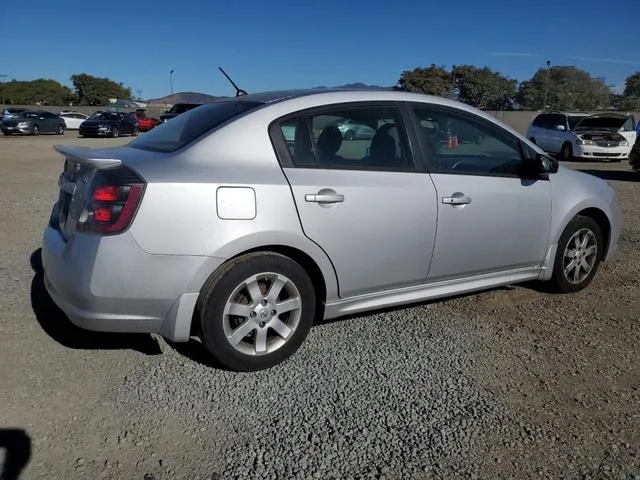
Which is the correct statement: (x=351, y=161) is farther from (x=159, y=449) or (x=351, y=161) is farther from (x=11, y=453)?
(x=11, y=453)

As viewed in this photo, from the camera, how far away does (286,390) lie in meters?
3.16

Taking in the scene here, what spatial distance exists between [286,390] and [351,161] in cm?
144

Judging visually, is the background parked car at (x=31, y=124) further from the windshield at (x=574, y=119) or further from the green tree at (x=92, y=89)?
the green tree at (x=92, y=89)

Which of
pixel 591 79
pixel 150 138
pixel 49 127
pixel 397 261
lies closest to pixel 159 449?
pixel 397 261

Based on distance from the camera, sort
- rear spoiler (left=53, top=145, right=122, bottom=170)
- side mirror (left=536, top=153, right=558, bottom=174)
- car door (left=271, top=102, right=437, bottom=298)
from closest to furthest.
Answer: rear spoiler (left=53, top=145, right=122, bottom=170) → car door (left=271, top=102, right=437, bottom=298) → side mirror (left=536, top=153, right=558, bottom=174)

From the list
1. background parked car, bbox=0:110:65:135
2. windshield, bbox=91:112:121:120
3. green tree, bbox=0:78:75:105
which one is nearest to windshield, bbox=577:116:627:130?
windshield, bbox=91:112:121:120

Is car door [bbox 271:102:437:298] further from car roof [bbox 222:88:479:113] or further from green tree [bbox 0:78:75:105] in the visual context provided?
green tree [bbox 0:78:75:105]

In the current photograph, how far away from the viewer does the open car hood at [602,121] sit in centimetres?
1888

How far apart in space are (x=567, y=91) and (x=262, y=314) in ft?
284

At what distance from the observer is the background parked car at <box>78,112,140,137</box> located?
95.0ft

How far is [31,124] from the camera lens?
3011 cm

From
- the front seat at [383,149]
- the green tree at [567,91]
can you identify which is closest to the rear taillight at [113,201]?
the front seat at [383,149]

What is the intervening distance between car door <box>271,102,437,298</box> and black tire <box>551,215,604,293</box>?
143cm

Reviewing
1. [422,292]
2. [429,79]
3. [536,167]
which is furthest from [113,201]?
[429,79]
